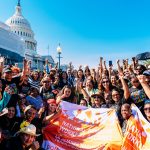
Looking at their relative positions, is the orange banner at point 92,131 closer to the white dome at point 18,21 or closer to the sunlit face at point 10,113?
the sunlit face at point 10,113

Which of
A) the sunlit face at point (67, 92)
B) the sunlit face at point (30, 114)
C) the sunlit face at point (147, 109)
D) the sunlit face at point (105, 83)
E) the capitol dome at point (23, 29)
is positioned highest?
the capitol dome at point (23, 29)

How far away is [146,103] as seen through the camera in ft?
22.1

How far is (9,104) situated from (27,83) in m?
2.35

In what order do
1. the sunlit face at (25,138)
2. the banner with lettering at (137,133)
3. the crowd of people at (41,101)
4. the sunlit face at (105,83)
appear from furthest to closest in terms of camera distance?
the sunlit face at (105,83), the banner with lettering at (137,133), the crowd of people at (41,101), the sunlit face at (25,138)

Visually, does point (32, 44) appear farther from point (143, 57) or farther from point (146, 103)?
point (146, 103)

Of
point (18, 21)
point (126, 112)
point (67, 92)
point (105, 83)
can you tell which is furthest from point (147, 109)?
point (18, 21)

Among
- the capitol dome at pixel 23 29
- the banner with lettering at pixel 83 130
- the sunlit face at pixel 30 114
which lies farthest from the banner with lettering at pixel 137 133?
the capitol dome at pixel 23 29

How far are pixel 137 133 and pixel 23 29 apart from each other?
134 meters

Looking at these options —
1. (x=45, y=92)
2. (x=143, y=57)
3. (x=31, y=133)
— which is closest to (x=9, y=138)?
(x=31, y=133)

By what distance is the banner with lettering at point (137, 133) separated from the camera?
6.51 metres

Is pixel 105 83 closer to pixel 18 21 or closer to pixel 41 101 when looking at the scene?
pixel 41 101

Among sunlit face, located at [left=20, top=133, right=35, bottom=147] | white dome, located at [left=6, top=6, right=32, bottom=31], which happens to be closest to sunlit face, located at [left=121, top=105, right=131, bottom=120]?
sunlit face, located at [left=20, top=133, right=35, bottom=147]

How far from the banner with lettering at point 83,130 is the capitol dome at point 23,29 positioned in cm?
12681

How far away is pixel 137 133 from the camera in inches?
263
